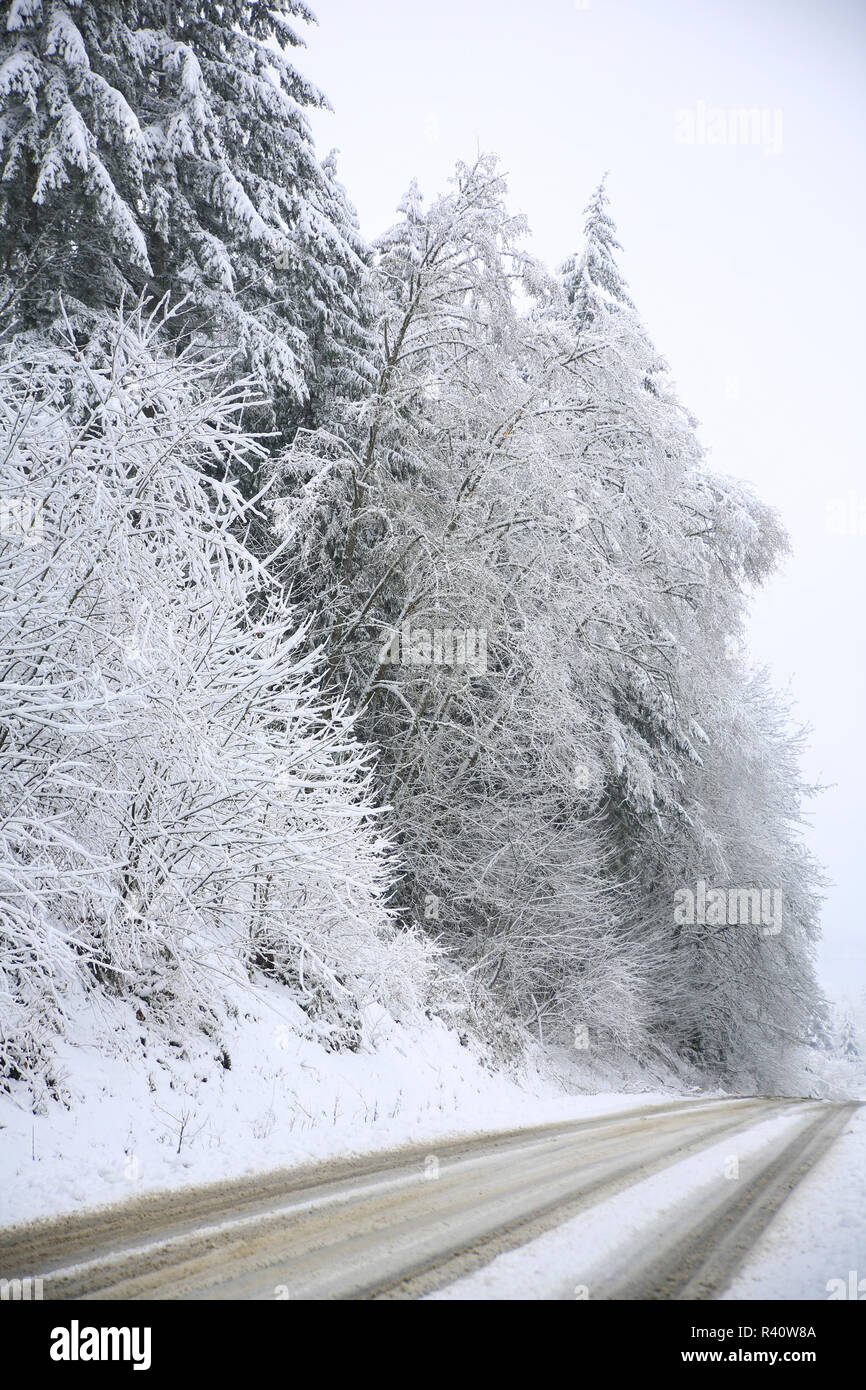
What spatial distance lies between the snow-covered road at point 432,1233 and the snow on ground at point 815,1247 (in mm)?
111

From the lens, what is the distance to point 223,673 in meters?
6.20

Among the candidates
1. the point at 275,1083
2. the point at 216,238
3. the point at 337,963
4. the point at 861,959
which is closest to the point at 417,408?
the point at 216,238

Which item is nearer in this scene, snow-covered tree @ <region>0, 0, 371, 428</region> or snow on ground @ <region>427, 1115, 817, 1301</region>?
snow on ground @ <region>427, 1115, 817, 1301</region>

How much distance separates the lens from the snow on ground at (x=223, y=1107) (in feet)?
14.8

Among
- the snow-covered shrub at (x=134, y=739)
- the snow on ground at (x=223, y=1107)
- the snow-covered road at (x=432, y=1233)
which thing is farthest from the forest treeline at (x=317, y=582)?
the snow-covered road at (x=432, y=1233)

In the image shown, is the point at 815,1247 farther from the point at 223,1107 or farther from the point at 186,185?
the point at 186,185

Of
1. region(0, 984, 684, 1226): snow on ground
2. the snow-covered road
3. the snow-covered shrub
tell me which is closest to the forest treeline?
the snow-covered shrub

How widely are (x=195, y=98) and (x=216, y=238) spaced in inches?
59.8

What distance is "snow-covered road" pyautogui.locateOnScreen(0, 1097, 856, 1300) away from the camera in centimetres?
329

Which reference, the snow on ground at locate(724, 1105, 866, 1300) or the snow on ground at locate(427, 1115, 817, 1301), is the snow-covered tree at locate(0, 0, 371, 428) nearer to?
the snow on ground at locate(427, 1115, 817, 1301)

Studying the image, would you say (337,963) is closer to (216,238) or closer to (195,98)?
(216,238)

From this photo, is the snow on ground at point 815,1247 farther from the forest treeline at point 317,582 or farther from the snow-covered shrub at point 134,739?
the forest treeline at point 317,582

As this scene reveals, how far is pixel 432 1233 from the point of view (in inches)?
156

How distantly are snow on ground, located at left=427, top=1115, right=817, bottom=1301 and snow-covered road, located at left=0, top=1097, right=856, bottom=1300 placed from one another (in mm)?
12
